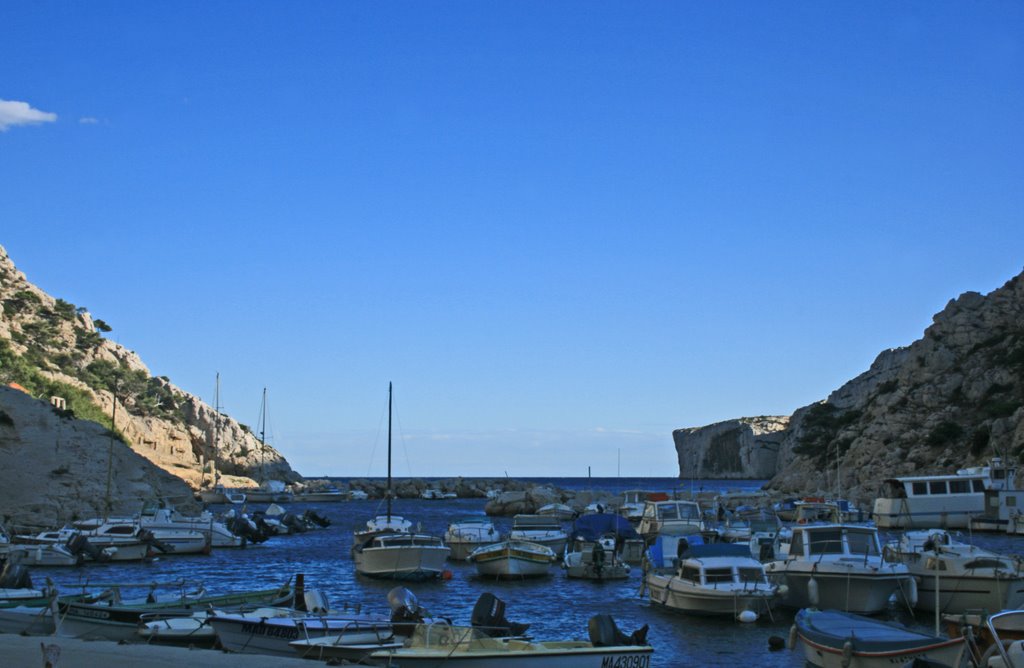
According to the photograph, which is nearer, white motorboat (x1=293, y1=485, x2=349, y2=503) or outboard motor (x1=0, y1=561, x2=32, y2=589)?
outboard motor (x1=0, y1=561, x2=32, y2=589)

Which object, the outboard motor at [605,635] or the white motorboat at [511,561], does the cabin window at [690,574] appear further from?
the white motorboat at [511,561]

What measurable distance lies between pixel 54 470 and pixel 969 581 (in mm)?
58980

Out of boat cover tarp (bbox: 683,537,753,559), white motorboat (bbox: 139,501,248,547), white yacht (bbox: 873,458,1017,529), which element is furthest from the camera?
white yacht (bbox: 873,458,1017,529)

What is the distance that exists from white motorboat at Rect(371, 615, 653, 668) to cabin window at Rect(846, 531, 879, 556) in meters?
14.0

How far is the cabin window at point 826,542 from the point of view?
31297mm

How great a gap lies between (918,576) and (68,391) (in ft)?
298

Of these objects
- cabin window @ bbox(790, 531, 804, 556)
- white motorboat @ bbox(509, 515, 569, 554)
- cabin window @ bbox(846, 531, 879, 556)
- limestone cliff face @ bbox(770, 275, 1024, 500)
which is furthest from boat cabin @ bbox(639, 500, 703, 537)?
limestone cliff face @ bbox(770, 275, 1024, 500)

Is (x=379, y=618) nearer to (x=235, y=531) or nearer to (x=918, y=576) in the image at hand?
(x=918, y=576)

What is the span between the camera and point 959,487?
65688mm

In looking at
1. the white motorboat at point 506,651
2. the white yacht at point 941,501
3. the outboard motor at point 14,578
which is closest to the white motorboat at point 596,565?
the outboard motor at point 14,578

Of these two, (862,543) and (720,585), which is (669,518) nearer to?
(862,543)

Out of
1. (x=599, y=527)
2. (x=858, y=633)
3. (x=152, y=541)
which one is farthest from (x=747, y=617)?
(x=152, y=541)

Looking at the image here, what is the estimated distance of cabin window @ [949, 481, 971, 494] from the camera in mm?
65500

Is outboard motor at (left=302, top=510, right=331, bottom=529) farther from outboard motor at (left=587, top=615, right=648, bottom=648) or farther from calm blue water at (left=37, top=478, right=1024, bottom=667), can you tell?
outboard motor at (left=587, top=615, right=648, bottom=648)
